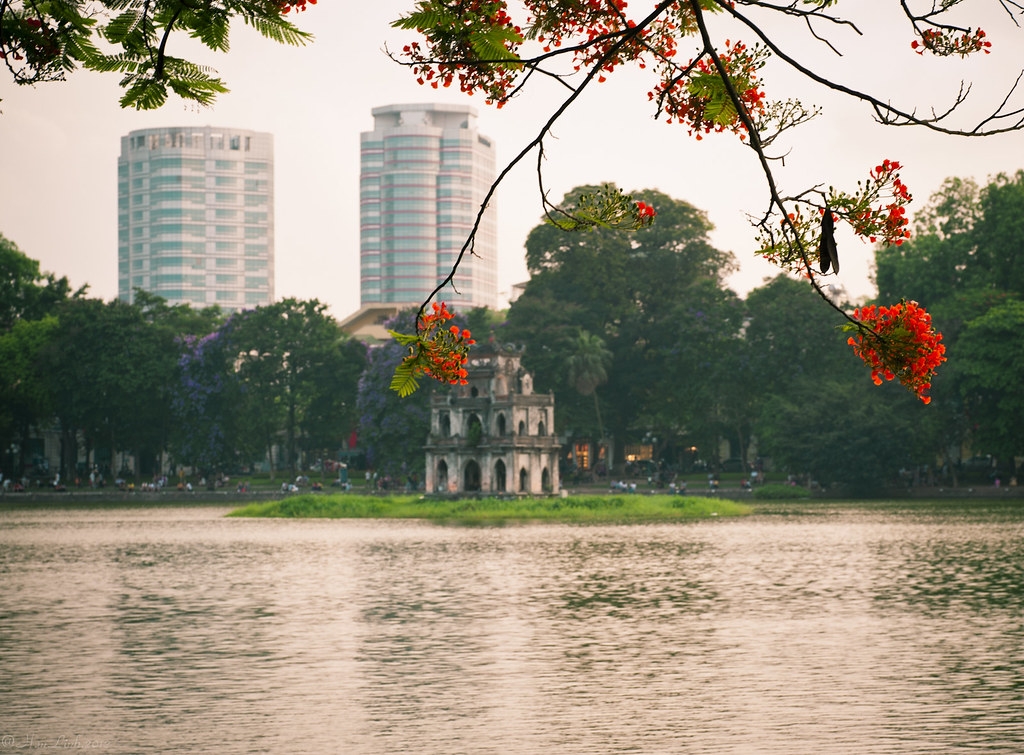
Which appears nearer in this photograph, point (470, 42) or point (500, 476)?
point (470, 42)

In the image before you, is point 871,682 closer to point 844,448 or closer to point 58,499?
point 844,448

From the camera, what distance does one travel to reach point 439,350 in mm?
7984

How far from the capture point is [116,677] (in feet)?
75.4

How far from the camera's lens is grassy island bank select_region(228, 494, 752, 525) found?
68.9 m

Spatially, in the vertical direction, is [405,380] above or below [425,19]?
below

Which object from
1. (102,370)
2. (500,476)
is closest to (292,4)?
(500,476)

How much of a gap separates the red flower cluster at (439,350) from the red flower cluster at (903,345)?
2.24 meters

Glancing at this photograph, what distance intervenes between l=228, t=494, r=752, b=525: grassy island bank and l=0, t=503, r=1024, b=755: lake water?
1908 centimetres

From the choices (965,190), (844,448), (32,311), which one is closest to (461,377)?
(844,448)

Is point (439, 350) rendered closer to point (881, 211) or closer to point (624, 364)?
point (881, 211)

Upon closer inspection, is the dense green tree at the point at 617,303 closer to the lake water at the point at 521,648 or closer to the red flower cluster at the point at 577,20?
the lake water at the point at 521,648

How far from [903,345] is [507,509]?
64564 mm

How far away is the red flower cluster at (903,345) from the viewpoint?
7641mm

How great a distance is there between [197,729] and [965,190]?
77513 millimetres
